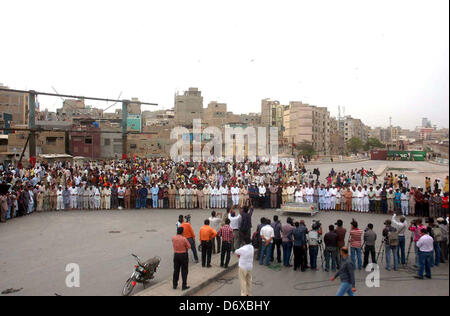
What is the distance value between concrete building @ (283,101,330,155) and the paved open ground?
67196 millimetres

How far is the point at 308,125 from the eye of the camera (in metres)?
83.0

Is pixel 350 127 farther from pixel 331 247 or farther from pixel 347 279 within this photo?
pixel 347 279

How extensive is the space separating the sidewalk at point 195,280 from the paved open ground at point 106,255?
0.65ft

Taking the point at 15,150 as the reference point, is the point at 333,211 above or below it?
below

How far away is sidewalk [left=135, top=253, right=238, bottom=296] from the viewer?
24.8 ft

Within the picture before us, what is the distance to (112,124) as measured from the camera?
2467 inches

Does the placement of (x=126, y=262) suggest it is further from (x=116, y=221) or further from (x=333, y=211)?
(x=333, y=211)

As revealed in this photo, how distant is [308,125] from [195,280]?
78.0 meters

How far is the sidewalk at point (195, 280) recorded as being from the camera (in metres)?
7.56

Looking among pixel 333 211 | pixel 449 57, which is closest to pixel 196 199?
pixel 333 211

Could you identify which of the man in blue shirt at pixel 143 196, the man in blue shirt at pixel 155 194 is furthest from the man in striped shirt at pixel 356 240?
the man in blue shirt at pixel 143 196

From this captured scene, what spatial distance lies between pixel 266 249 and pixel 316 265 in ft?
4.47

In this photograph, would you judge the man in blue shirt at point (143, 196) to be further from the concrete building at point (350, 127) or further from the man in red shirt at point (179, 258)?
the concrete building at point (350, 127)

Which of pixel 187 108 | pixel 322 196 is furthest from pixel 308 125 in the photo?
pixel 322 196
